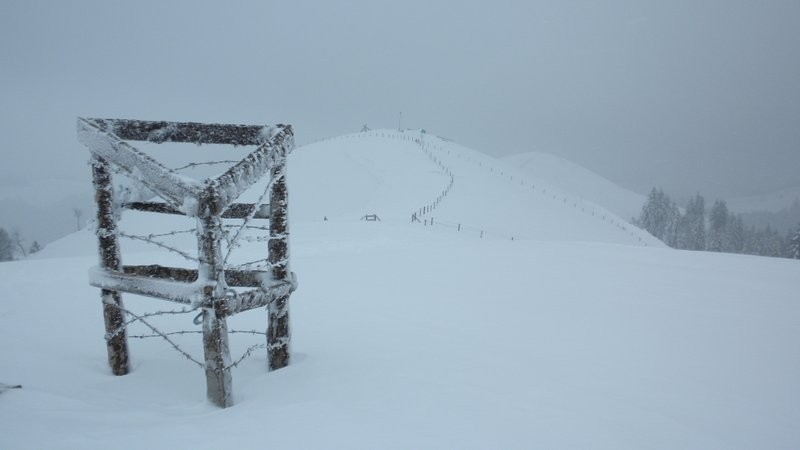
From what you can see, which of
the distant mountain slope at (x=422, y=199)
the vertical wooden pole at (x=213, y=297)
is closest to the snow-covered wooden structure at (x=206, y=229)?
the vertical wooden pole at (x=213, y=297)

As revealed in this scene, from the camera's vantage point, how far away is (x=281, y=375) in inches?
147

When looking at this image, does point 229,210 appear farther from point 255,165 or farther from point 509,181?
point 509,181

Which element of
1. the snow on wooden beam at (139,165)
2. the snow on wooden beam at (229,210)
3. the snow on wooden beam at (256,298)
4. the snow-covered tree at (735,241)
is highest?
the snow on wooden beam at (139,165)

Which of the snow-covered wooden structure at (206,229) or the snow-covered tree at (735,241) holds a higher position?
the snow-covered wooden structure at (206,229)

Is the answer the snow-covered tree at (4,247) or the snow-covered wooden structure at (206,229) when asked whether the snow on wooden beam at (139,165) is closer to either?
the snow-covered wooden structure at (206,229)

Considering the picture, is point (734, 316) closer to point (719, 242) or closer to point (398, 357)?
point (398, 357)

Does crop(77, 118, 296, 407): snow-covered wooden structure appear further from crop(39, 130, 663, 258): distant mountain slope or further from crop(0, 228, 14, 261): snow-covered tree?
crop(0, 228, 14, 261): snow-covered tree

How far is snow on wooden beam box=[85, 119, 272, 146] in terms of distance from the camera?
3910 millimetres

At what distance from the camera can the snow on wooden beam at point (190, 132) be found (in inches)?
154

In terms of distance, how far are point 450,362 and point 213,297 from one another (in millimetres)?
2361

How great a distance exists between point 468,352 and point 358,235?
39.2 ft

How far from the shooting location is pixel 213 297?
2912 mm

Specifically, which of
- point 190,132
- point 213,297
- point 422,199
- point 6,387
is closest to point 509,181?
point 422,199

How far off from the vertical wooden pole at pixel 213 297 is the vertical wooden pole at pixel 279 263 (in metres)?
0.75
